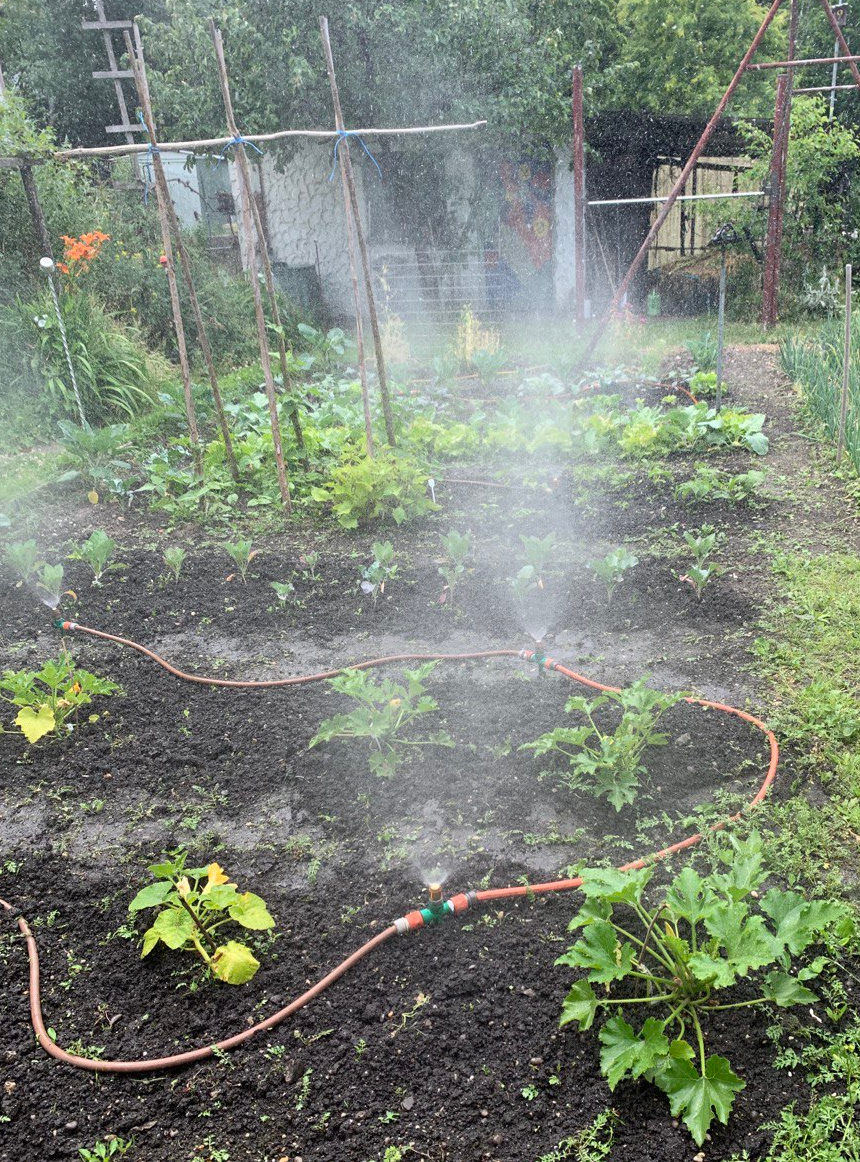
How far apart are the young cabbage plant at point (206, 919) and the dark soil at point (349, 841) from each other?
0.06m

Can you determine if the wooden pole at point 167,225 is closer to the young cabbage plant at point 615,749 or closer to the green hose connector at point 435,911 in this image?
the young cabbage plant at point 615,749

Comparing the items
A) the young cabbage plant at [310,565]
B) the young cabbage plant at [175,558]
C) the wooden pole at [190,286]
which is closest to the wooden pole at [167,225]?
the wooden pole at [190,286]

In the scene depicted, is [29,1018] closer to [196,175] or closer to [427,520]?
[427,520]

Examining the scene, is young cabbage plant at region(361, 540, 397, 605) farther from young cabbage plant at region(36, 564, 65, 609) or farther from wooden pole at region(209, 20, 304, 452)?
wooden pole at region(209, 20, 304, 452)

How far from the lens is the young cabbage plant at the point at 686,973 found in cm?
172

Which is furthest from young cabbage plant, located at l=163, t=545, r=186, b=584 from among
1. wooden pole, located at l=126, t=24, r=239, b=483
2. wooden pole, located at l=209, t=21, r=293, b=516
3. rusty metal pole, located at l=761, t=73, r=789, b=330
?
rusty metal pole, located at l=761, t=73, r=789, b=330

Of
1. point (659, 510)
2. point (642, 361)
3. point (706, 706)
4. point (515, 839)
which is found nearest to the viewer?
point (515, 839)

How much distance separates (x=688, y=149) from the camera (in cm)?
1337

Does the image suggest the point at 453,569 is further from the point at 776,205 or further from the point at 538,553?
the point at 776,205

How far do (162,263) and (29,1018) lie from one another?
25.0 feet

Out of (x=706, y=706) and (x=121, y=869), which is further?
(x=706, y=706)

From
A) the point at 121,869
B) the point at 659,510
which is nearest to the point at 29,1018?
the point at 121,869

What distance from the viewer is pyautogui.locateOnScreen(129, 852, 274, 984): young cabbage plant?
6.93 ft

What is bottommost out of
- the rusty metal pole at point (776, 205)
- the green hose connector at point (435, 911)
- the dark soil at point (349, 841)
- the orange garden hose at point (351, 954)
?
the dark soil at point (349, 841)
